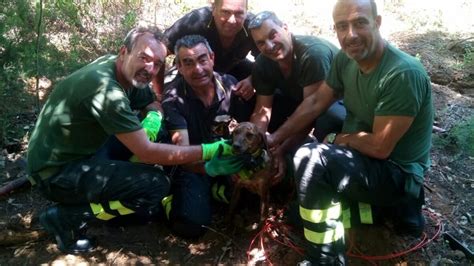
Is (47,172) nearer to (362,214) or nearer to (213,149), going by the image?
(213,149)

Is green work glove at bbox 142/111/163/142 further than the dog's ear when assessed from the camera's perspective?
Yes

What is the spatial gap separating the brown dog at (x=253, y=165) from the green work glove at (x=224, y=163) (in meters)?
0.07

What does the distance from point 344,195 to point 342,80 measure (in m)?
0.96

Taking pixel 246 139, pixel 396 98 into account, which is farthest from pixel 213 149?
pixel 396 98

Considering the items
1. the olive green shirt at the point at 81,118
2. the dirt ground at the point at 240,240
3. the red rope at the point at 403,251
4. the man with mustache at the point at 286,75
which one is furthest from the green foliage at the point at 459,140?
the olive green shirt at the point at 81,118

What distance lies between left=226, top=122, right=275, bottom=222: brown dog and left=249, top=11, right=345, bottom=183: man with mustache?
0.21 meters

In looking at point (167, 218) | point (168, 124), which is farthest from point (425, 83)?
point (167, 218)

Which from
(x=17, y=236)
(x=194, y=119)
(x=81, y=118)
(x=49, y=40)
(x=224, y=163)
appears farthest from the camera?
(x=49, y=40)

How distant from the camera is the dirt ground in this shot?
3.42 metres

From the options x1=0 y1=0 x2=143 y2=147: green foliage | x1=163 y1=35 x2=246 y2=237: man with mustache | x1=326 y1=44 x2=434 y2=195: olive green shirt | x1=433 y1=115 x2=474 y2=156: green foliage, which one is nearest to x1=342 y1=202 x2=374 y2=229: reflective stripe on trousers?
x1=326 y1=44 x2=434 y2=195: olive green shirt

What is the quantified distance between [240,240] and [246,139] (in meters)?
0.95

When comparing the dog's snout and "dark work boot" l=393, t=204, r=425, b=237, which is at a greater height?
the dog's snout

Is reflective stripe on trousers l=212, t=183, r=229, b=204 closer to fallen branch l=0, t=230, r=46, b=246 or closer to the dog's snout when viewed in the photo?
the dog's snout

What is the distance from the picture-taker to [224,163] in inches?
135
